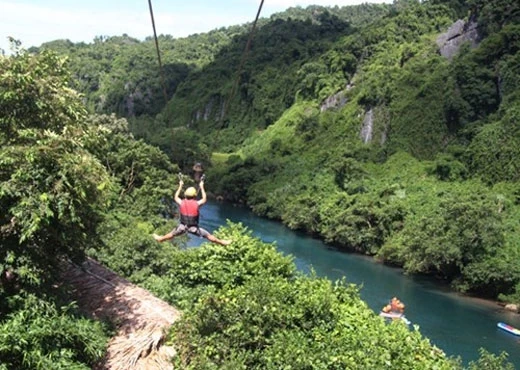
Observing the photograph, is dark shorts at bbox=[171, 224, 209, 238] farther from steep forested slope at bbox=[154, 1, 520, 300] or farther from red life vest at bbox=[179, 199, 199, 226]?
steep forested slope at bbox=[154, 1, 520, 300]

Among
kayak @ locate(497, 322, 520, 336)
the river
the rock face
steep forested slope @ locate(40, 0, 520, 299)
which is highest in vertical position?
the rock face

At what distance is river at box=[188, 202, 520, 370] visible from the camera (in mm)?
22062

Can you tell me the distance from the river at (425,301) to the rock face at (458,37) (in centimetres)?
2694

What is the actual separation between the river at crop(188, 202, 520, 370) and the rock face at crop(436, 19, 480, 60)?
2694cm

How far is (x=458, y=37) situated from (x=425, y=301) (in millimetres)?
35869

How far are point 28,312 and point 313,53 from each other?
240 feet

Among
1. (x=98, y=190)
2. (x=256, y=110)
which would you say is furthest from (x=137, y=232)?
(x=256, y=110)

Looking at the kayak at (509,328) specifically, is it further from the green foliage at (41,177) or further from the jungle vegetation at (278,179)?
the green foliage at (41,177)

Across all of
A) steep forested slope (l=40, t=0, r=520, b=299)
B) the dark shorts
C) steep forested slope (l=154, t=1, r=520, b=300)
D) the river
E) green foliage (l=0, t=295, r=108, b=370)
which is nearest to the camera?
green foliage (l=0, t=295, r=108, b=370)

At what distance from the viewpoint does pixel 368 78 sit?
60156mm

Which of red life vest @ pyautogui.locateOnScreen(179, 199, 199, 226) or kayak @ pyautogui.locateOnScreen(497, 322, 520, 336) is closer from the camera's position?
red life vest @ pyautogui.locateOnScreen(179, 199, 199, 226)

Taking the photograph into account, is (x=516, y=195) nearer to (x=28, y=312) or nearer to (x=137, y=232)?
(x=137, y=232)

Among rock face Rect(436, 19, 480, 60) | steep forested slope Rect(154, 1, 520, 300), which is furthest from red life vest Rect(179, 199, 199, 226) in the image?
rock face Rect(436, 19, 480, 60)

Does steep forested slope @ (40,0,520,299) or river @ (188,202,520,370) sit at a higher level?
steep forested slope @ (40,0,520,299)
